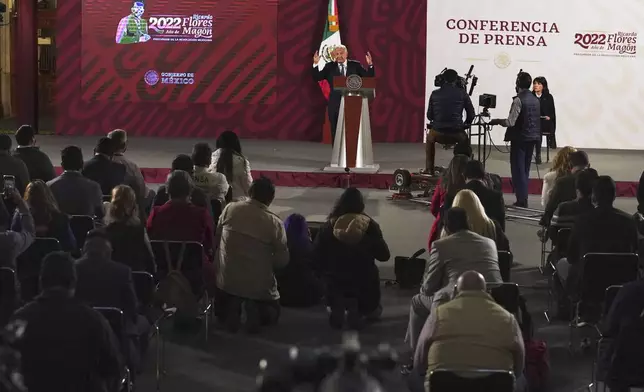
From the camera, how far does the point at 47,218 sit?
617cm

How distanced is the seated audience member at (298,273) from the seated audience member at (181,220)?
0.78m

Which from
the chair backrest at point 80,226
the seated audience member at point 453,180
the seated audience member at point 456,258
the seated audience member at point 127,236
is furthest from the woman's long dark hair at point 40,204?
the seated audience member at point 453,180

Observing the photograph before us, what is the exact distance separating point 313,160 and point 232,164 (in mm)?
6133

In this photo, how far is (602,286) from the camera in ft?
19.4

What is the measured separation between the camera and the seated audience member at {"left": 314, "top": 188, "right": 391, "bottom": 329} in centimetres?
657

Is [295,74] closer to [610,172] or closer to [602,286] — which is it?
[610,172]

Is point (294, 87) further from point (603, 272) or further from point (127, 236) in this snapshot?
point (603, 272)

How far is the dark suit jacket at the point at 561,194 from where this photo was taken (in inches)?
302

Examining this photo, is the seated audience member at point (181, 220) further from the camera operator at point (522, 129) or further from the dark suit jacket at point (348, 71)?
the dark suit jacket at point (348, 71)

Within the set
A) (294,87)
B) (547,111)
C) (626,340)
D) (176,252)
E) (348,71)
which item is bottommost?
(626,340)

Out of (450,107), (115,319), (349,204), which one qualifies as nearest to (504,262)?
(349,204)

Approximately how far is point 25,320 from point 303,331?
2.80 meters

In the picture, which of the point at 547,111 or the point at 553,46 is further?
the point at 553,46

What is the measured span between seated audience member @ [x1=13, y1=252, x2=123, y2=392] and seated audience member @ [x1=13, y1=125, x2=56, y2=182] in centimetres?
414
